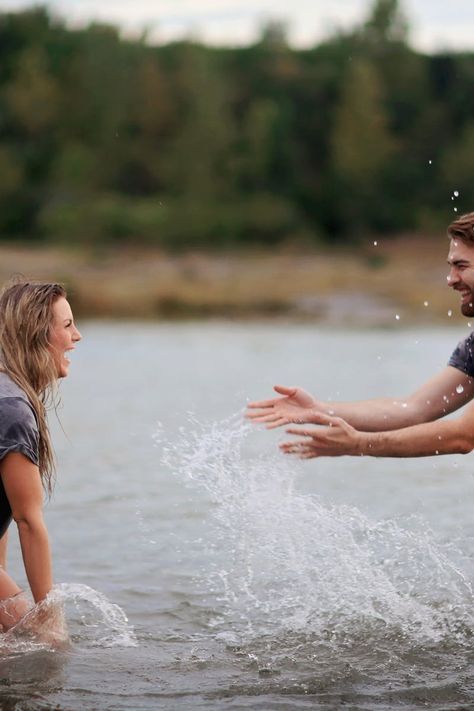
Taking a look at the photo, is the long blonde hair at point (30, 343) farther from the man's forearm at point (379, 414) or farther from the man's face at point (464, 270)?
the man's face at point (464, 270)

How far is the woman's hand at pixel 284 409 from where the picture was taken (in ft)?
21.3

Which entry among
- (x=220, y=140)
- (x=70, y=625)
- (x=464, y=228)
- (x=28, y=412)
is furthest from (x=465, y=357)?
(x=220, y=140)

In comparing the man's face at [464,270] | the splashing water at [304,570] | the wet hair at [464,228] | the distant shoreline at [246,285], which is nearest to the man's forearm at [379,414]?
the splashing water at [304,570]

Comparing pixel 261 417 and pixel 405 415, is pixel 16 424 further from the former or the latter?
pixel 405 415

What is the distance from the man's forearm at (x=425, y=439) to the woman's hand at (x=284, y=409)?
37 centimetres

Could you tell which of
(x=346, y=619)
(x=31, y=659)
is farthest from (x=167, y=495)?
(x=31, y=659)

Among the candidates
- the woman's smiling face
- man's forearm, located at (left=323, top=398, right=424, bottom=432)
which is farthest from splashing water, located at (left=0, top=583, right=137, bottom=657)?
man's forearm, located at (left=323, top=398, right=424, bottom=432)

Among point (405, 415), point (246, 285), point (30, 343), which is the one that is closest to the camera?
point (30, 343)

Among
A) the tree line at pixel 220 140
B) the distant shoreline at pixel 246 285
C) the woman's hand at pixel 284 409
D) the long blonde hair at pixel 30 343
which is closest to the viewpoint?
the long blonde hair at pixel 30 343

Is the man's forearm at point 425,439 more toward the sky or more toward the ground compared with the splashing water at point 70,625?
more toward the sky

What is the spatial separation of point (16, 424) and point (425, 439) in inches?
77.9

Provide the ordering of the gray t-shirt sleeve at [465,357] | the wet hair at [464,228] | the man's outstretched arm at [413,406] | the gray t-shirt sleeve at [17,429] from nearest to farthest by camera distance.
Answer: the gray t-shirt sleeve at [17,429], the wet hair at [464,228], the gray t-shirt sleeve at [465,357], the man's outstretched arm at [413,406]

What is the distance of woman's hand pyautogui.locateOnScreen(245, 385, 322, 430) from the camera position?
6.50 metres

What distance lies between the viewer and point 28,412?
217 inches
